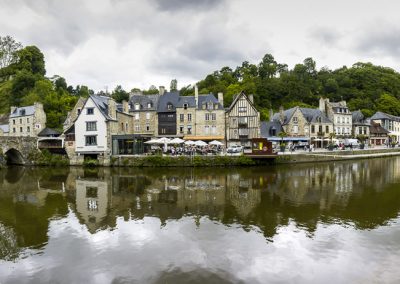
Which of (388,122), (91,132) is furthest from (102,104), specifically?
(388,122)

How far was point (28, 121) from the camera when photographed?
4762 cm

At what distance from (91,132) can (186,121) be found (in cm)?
1301

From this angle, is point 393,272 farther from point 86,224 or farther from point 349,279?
point 86,224

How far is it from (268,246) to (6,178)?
26.8 m

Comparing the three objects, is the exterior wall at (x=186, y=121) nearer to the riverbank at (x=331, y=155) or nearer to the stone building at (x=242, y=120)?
the stone building at (x=242, y=120)

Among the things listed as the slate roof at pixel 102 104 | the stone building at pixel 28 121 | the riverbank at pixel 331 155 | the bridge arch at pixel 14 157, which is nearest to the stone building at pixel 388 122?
the riverbank at pixel 331 155

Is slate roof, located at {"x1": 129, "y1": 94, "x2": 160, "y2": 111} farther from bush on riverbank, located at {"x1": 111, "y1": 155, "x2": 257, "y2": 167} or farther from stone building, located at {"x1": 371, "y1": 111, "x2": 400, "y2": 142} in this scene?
stone building, located at {"x1": 371, "y1": 111, "x2": 400, "y2": 142}

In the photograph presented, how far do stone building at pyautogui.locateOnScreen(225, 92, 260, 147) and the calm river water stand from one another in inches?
797

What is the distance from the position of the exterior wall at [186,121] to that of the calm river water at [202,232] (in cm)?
1957

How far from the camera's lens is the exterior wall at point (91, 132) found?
119 ft

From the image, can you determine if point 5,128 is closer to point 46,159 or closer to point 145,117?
point 46,159

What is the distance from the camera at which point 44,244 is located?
37.0 ft

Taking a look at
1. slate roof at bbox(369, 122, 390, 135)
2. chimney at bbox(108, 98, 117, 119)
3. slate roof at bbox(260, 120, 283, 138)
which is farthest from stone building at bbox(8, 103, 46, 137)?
slate roof at bbox(369, 122, 390, 135)

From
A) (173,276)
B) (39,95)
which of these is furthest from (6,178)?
(39,95)
